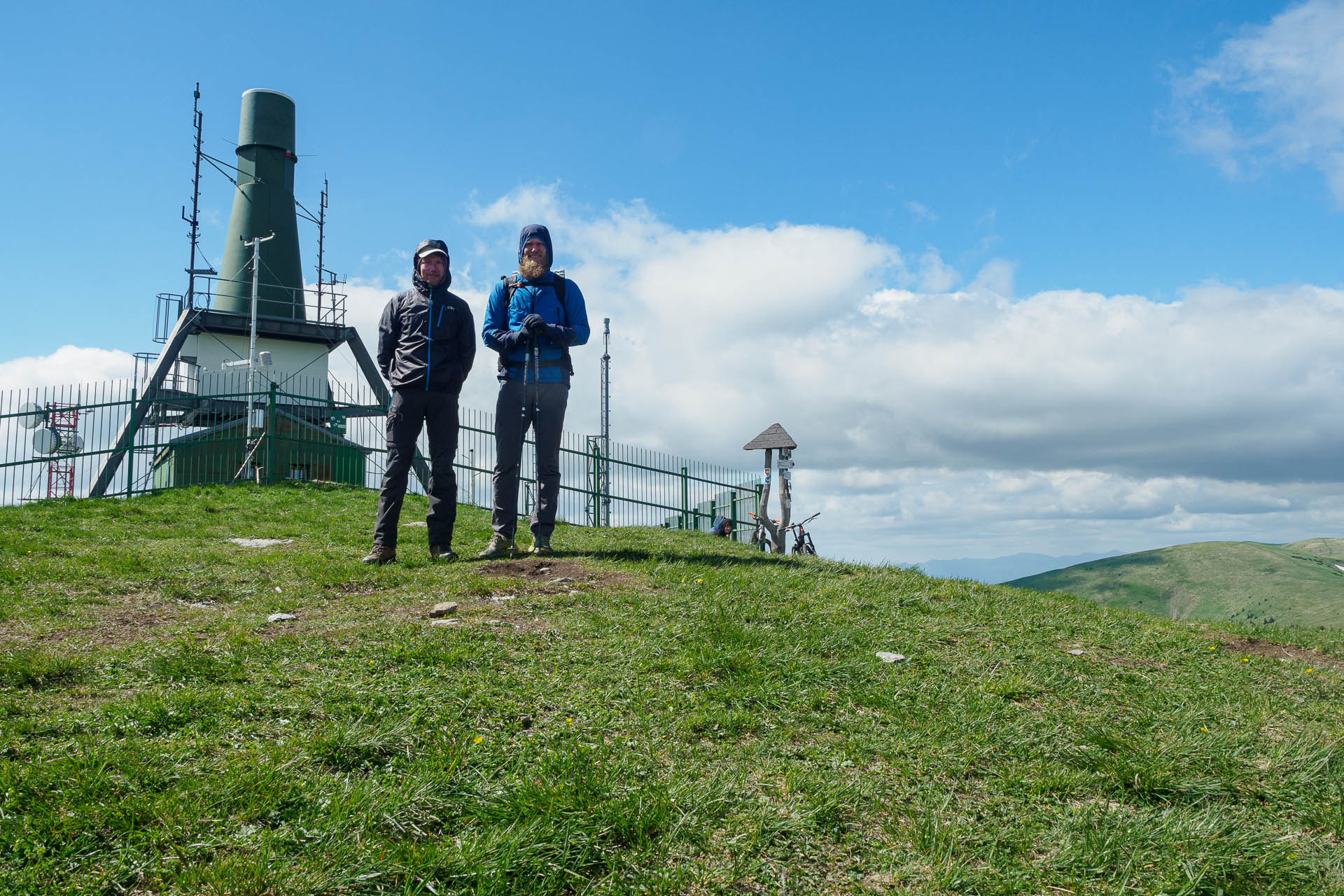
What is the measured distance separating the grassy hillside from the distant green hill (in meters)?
55.5

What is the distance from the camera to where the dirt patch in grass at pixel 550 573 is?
6121 mm

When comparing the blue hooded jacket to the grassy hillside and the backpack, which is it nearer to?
the backpack

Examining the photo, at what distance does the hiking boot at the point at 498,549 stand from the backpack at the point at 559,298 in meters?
1.46

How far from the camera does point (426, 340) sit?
718 centimetres

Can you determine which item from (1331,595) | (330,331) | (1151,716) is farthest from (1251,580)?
(1151,716)

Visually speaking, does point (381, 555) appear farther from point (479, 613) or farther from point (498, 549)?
point (479, 613)

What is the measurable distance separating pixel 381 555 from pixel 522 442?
1.53 metres

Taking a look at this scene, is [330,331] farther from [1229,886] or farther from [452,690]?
[1229,886]

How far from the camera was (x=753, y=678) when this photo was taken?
3.98 m


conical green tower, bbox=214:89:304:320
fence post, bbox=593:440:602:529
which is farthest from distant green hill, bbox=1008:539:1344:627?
conical green tower, bbox=214:89:304:320

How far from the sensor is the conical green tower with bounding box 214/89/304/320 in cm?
2717

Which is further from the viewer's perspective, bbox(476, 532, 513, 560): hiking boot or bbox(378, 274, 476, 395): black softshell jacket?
bbox(476, 532, 513, 560): hiking boot

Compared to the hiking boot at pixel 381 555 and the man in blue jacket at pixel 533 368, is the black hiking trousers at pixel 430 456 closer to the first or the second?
the hiking boot at pixel 381 555

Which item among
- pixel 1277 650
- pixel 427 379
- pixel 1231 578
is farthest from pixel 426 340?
pixel 1231 578
